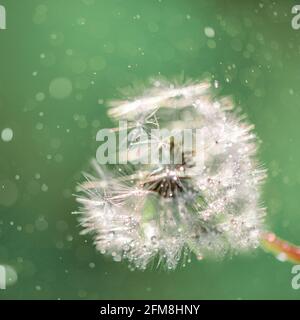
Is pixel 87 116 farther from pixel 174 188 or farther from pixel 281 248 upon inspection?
pixel 281 248

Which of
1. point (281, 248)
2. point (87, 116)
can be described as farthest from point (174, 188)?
point (281, 248)

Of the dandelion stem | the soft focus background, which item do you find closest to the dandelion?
the soft focus background

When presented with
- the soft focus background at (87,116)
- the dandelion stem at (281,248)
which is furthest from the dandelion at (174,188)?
the dandelion stem at (281,248)

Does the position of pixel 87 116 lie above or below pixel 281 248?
above

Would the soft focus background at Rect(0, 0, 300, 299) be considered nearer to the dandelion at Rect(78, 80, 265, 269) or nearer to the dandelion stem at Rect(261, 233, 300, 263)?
the dandelion stem at Rect(261, 233, 300, 263)

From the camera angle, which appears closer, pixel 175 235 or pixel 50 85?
pixel 175 235

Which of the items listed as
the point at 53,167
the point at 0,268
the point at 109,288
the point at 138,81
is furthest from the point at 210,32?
the point at 0,268

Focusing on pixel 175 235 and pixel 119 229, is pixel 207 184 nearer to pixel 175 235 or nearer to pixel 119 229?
pixel 175 235
